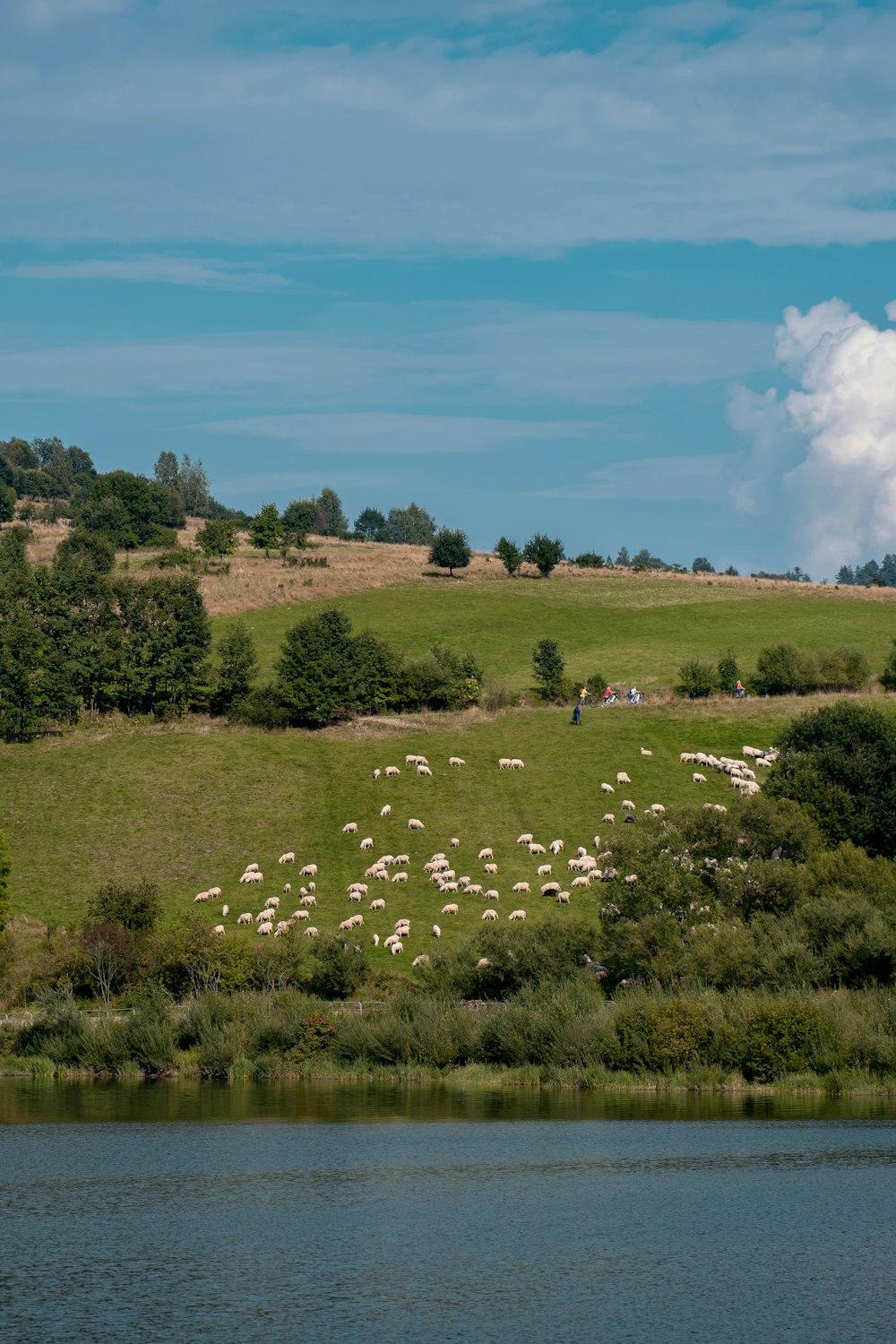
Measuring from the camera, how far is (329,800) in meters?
89.5

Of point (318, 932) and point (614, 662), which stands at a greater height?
point (614, 662)

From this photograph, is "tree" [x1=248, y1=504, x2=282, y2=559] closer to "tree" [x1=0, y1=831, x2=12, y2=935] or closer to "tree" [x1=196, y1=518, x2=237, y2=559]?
"tree" [x1=196, y1=518, x2=237, y2=559]

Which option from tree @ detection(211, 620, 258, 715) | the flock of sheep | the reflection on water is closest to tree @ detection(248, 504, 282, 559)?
tree @ detection(211, 620, 258, 715)

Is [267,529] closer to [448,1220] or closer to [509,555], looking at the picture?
[509,555]

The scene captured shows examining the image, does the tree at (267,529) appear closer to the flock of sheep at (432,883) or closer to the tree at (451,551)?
the tree at (451,551)

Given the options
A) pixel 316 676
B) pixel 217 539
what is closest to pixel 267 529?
pixel 217 539

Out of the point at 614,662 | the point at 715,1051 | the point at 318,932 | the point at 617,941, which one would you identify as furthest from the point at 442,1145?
the point at 614,662

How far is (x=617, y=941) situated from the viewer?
59031 millimetres

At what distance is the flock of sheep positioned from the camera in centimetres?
6950

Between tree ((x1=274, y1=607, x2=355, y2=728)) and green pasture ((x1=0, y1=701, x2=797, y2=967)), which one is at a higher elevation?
tree ((x1=274, y1=607, x2=355, y2=728))

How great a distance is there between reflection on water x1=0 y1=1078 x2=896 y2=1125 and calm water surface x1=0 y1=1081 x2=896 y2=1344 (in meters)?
0.22

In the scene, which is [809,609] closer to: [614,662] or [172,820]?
[614,662]

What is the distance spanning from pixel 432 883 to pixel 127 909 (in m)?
16.7

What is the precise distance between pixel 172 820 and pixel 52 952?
2267cm
